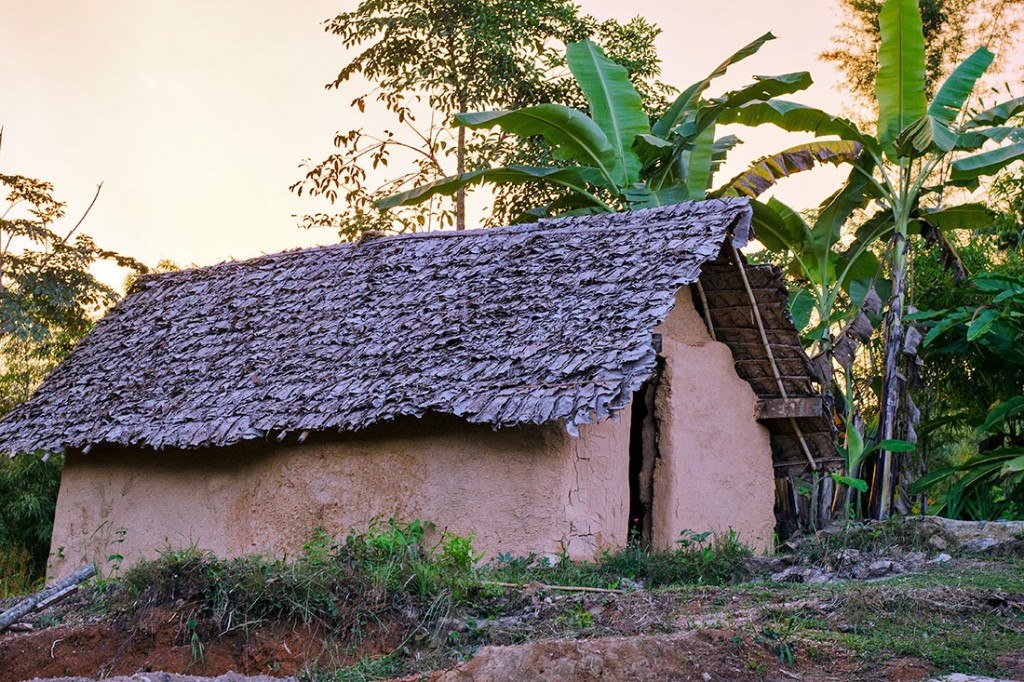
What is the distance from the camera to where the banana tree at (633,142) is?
36.0ft

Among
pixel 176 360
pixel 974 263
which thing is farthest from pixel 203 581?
pixel 974 263

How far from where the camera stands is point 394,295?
30.6 feet

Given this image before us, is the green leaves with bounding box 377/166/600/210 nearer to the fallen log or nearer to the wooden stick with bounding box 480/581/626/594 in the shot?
the fallen log

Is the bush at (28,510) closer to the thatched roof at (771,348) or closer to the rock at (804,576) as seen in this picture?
the thatched roof at (771,348)

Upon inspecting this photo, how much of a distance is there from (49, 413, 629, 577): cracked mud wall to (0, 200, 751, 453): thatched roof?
1.16 feet

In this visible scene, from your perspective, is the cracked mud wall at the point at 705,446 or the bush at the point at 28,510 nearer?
the cracked mud wall at the point at 705,446

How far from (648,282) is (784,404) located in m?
2.35

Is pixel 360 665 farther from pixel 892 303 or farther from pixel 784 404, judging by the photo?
pixel 892 303

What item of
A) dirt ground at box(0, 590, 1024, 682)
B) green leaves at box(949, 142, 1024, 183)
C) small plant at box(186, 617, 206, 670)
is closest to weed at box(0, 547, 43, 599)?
dirt ground at box(0, 590, 1024, 682)

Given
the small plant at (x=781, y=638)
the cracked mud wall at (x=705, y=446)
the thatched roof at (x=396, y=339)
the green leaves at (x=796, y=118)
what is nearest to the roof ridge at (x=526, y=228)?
the thatched roof at (x=396, y=339)

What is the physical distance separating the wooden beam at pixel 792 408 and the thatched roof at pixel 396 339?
6.18 ft

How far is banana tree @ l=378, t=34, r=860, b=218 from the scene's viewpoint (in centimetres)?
1096

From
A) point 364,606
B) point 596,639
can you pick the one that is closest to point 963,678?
point 596,639

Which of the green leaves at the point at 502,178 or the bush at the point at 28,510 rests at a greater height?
the green leaves at the point at 502,178
